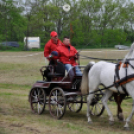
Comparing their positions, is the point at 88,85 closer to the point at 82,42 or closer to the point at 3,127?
the point at 3,127

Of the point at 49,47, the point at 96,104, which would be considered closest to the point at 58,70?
A: the point at 49,47

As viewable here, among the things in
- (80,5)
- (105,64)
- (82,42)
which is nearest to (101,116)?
(105,64)

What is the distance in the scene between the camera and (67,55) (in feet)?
25.5

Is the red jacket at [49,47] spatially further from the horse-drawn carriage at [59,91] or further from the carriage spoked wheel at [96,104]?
the carriage spoked wheel at [96,104]

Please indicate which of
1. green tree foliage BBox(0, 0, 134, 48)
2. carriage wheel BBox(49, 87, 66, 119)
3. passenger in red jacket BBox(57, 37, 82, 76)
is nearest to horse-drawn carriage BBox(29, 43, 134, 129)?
carriage wheel BBox(49, 87, 66, 119)

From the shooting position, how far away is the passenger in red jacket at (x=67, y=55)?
7736 millimetres

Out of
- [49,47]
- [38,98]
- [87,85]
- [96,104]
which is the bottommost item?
[96,104]

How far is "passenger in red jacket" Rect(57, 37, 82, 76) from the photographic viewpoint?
7.74 m

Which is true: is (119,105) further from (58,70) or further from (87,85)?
(58,70)

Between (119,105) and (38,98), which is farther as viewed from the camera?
(38,98)

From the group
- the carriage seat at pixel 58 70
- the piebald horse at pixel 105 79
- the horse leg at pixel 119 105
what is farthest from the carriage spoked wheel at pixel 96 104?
the carriage seat at pixel 58 70

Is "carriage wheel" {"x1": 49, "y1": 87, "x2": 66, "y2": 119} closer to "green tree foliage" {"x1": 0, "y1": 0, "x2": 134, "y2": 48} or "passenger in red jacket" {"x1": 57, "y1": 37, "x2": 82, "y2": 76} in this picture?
"passenger in red jacket" {"x1": 57, "y1": 37, "x2": 82, "y2": 76}

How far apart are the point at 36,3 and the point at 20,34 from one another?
25.6 ft

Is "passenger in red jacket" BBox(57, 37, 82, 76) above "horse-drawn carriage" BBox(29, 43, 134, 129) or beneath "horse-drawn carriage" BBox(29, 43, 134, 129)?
above
